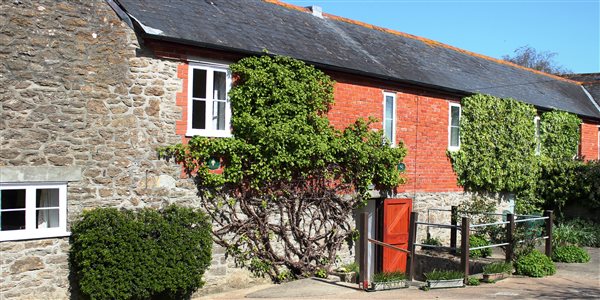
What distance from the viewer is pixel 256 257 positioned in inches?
520

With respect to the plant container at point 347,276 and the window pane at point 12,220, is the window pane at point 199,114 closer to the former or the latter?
the window pane at point 12,220

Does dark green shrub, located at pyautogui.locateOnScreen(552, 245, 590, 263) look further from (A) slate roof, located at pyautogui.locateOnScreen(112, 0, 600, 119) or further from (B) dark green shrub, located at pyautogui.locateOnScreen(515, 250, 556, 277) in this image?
(A) slate roof, located at pyautogui.locateOnScreen(112, 0, 600, 119)

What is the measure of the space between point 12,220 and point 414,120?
413 inches

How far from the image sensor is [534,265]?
1444cm

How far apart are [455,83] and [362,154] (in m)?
5.64

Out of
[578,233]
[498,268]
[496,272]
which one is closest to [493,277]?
[496,272]

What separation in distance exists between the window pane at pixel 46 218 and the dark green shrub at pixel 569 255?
1212 cm

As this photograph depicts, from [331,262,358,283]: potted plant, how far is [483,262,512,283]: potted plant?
2776mm

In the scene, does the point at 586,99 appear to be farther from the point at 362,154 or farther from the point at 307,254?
the point at 307,254

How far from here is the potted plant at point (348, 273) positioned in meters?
13.9

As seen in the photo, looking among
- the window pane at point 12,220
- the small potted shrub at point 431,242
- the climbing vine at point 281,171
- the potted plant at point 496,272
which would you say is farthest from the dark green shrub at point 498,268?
the window pane at point 12,220

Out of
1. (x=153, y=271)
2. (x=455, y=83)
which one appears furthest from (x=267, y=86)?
(x=455, y=83)

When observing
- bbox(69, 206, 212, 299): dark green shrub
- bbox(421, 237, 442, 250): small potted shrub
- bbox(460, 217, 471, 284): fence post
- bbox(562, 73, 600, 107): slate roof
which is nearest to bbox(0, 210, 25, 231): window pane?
bbox(69, 206, 212, 299): dark green shrub

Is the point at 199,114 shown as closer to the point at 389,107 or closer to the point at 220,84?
the point at 220,84
